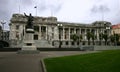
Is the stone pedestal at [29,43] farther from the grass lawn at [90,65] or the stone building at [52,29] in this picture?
the stone building at [52,29]

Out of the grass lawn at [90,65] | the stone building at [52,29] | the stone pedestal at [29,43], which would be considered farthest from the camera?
the stone building at [52,29]

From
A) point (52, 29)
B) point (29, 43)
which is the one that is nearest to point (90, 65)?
point (29, 43)

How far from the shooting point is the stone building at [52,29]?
414 ft

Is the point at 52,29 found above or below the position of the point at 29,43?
above

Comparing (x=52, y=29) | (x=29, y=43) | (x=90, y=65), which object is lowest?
(x=90, y=65)

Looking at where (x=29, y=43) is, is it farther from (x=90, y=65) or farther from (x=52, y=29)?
(x=52, y=29)

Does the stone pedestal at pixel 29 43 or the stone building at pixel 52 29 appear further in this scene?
the stone building at pixel 52 29

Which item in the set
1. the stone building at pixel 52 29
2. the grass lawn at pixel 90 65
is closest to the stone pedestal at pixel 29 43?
the grass lawn at pixel 90 65

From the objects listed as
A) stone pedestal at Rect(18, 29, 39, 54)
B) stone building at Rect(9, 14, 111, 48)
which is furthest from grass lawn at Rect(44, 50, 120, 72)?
stone building at Rect(9, 14, 111, 48)

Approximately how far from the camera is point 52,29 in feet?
445

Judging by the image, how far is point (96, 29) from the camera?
150 metres

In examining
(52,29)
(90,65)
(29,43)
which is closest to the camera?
(90,65)

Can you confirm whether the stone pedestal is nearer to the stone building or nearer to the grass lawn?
the grass lawn

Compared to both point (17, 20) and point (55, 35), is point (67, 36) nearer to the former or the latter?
point (55, 35)
